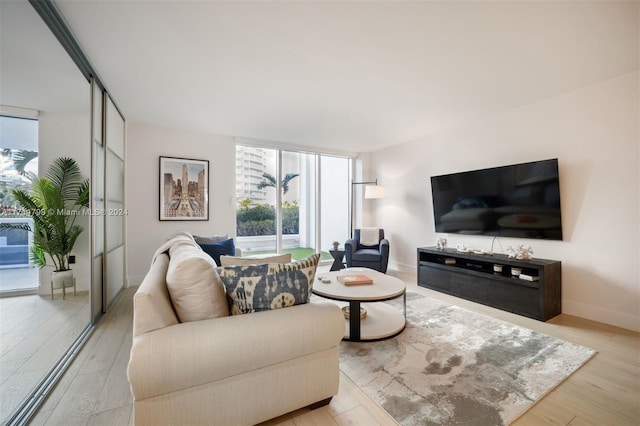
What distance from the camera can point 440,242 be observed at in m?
4.04

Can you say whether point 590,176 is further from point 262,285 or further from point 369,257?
point 262,285

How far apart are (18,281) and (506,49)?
17.4 ft

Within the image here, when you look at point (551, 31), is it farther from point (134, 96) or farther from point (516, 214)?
point (134, 96)

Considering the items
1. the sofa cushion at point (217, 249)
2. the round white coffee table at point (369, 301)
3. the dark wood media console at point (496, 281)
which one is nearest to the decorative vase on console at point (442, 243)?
the dark wood media console at point (496, 281)

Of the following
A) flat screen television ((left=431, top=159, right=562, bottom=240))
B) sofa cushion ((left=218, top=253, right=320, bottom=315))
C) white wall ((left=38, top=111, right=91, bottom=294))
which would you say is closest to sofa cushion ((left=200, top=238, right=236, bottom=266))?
white wall ((left=38, top=111, right=91, bottom=294))

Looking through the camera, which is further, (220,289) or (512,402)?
(512,402)

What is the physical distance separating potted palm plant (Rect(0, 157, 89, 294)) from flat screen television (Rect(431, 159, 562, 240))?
480cm

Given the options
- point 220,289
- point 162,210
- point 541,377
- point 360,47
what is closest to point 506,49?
point 360,47

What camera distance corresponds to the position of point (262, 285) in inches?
57.0

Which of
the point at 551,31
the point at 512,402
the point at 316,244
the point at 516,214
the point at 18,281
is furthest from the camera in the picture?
the point at 316,244

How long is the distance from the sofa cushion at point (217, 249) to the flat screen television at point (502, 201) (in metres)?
3.16

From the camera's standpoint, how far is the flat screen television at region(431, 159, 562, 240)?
305 centimetres

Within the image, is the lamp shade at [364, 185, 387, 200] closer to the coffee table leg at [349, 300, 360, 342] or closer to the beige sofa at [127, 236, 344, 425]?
the coffee table leg at [349, 300, 360, 342]

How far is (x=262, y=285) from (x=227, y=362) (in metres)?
0.38
